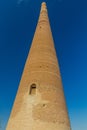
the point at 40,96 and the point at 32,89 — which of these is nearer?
the point at 40,96

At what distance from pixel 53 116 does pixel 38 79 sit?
7.53ft

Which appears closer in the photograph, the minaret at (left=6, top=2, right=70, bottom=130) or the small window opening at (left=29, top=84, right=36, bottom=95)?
the minaret at (left=6, top=2, right=70, bottom=130)

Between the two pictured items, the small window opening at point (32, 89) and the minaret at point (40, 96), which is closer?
the minaret at point (40, 96)

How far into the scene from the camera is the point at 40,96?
36.9ft

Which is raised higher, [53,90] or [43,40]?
[43,40]

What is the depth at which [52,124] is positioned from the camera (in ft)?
34.4

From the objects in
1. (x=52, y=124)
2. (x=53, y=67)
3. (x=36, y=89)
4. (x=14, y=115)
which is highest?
(x=53, y=67)

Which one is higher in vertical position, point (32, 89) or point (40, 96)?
point (32, 89)

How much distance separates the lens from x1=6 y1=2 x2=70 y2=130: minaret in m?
10.6

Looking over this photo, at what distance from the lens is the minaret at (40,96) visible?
1057cm

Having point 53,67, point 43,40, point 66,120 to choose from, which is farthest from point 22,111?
point 43,40

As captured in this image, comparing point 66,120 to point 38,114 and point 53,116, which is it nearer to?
point 53,116

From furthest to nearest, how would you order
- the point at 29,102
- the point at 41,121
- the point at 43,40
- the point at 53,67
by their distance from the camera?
1. the point at 43,40
2. the point at 53,67
3. the point at 29,102
4. the point at 41,121

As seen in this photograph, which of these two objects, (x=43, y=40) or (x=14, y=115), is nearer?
(x=14, y=115)
